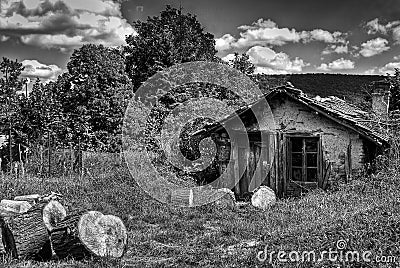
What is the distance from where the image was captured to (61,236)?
7773 mm

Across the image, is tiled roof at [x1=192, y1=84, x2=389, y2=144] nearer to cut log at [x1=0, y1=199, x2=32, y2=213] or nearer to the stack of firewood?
cut log at [x1=0, y1=199, x2=32, y2=213]

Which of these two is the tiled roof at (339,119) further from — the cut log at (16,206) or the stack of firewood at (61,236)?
the stack of firewood at (61,236)

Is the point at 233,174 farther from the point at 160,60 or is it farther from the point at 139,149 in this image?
the point at 160,60

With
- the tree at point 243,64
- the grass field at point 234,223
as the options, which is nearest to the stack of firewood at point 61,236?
the grass field at point 234,223

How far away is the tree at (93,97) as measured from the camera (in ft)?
76.9

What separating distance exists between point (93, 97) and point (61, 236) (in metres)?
16.8

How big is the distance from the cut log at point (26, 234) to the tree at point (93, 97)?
15340 millimetres

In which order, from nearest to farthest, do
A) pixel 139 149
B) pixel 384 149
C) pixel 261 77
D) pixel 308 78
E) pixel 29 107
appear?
1. pixel 384 149
2. pixel 139 149
3. pixel 29 107
4. pixel 261 77
5. pixel 308 78

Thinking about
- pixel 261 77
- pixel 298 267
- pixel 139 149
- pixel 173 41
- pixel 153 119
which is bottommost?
pixel 298 267

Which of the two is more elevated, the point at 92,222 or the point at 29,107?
the point at 29,107

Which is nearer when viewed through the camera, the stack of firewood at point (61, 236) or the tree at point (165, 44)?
the stack of firewood at point (61, 236)

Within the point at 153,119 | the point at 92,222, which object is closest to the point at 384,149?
the point at 92,222

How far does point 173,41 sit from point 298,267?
82.0ft

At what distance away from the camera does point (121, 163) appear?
59.8ft
